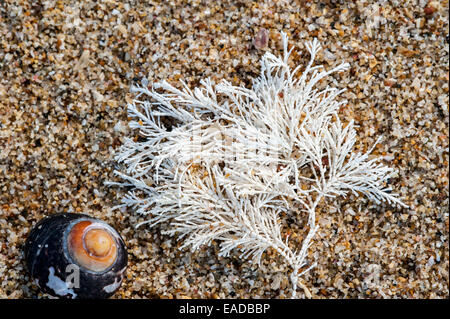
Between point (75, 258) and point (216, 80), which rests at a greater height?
point (216, 80)

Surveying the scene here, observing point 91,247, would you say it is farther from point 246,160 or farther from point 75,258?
point 246,160

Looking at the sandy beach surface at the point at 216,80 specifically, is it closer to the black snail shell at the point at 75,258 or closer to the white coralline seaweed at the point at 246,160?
the white coralline seaweed at the point at 246,160

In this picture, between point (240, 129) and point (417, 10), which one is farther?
point (417, 10)

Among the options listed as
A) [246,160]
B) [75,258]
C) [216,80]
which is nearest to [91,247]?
[75,258]

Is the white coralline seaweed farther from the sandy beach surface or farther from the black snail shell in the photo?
the black snail shell
